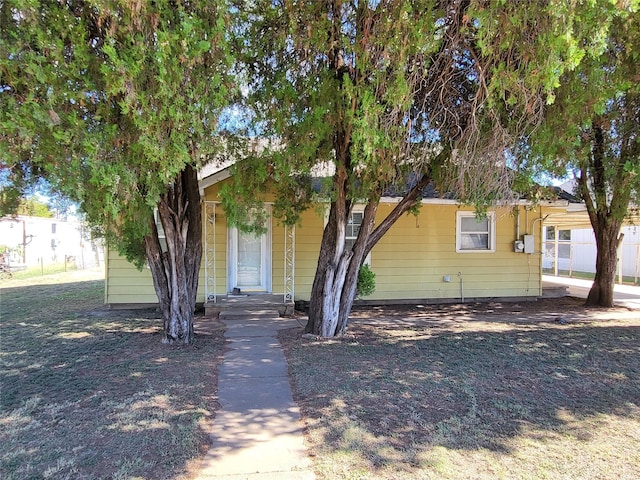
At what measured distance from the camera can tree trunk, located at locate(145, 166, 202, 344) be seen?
19.9 ft

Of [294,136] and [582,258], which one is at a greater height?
[294,136]

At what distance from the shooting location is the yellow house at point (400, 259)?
375 inches

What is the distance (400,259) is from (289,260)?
297cm

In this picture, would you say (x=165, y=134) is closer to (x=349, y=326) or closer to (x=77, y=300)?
(x=349, y=326)

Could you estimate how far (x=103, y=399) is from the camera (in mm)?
4086

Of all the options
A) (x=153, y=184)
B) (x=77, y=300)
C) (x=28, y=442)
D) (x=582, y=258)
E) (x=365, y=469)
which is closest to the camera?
(x=365, y=469)

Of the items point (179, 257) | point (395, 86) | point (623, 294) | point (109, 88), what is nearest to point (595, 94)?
point (395, 86)

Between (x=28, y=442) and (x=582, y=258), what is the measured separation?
26.0m

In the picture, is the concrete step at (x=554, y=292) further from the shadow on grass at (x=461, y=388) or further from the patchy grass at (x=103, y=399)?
the patchy grass at (x=103, y=399)

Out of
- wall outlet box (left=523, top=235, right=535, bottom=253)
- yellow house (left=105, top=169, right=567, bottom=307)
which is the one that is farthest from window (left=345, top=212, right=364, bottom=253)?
wall outlet box (left=523, top=235, right=535, bottom=253)

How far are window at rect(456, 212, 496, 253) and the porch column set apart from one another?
457 centimetres

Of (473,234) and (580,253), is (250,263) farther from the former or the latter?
(580,253)

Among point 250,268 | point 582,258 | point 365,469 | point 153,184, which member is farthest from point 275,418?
point 582,258

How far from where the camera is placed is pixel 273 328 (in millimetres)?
7578
